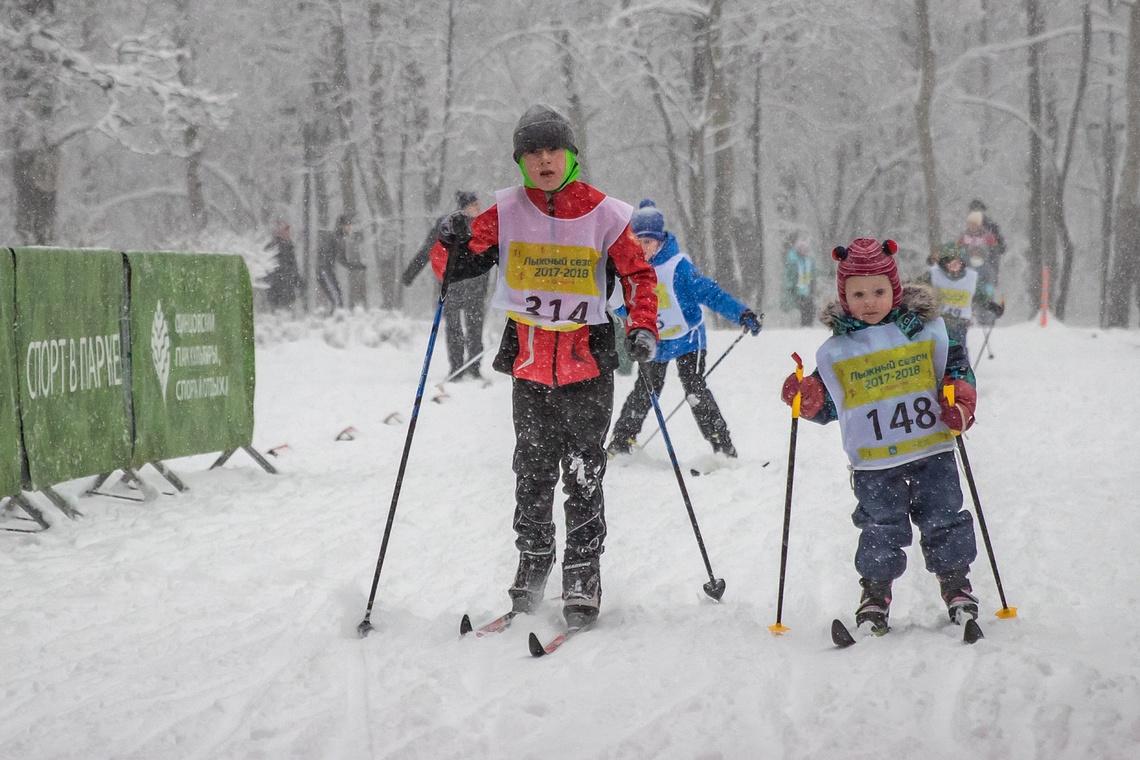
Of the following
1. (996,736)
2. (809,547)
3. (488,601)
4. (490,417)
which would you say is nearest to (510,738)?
(996,736)

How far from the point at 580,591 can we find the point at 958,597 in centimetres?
139

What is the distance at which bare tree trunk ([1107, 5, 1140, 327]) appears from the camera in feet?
64.3

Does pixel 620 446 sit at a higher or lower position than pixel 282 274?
lower

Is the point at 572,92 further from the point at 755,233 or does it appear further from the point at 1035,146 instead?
the point at 1035,146

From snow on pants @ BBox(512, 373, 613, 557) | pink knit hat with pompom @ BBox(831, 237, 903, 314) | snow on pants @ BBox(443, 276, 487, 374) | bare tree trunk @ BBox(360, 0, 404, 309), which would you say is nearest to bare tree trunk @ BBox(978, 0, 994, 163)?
bare tree trunk @ BBox(360, 0, 404, 309)

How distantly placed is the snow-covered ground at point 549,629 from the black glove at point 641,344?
101cm

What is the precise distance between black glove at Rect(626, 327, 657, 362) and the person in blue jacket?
131 inches

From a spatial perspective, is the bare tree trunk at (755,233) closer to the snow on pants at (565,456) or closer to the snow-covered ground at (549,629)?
the snow-covered ground at (549,629)

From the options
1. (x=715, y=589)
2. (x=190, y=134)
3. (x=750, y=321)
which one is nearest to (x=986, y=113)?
(x=190, y=134)

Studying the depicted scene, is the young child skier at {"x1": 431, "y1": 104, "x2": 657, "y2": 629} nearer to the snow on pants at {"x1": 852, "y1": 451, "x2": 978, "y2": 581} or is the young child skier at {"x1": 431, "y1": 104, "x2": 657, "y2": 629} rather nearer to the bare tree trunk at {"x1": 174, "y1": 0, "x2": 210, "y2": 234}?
the snow on pants at {"x1": 852, "y1": 451, "x2": 978, "y2": 581}

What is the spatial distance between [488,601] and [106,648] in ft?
4.92

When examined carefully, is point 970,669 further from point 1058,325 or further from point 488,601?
point 1058,325

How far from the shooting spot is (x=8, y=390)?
18.9ft

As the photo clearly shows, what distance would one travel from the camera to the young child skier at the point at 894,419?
390 cm
